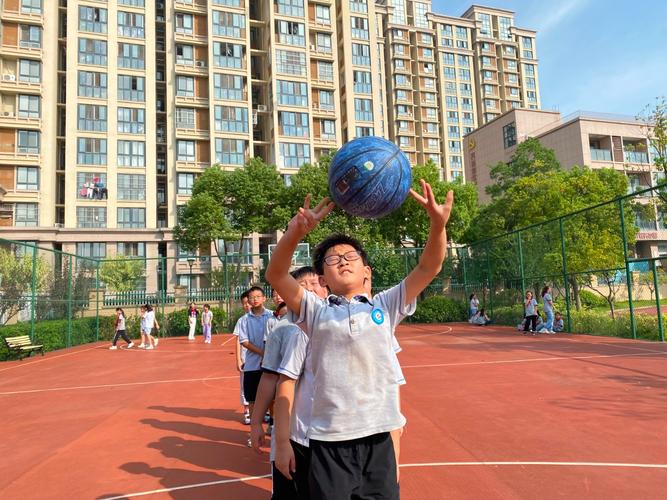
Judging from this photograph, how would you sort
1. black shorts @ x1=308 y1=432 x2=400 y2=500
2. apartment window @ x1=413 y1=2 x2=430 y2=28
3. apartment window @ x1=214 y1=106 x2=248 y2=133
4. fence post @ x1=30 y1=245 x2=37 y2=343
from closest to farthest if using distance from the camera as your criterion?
black shorts @ x1=308 y1=432 x2=400 y2=500 → fence post @ x1=30 y1=245 x2=37 y2=343 → apartment window @ x1=214 y1=106 x2=248 y2=133 → apartment window @ x1=413 y1=2 x2=430 y2=28

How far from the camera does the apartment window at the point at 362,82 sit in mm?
45250

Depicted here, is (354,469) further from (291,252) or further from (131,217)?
(131,217)

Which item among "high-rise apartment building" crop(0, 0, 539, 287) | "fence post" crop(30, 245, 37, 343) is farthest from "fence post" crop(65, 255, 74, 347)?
"high-rise apartment building" crop(0, 0, 539, 287)

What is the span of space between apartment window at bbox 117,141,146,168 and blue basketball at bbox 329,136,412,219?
38792 millimetres

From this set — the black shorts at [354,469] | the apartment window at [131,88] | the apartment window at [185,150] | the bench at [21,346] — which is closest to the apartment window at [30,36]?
the apartment window at [131,88]

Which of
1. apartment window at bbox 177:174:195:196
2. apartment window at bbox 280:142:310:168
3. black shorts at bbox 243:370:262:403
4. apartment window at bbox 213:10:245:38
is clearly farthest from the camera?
apartment window at bbox 280:142:310:168

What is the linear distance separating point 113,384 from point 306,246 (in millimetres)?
16639

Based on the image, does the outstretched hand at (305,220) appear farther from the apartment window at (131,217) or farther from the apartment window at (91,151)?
the apartment window at (91,151)

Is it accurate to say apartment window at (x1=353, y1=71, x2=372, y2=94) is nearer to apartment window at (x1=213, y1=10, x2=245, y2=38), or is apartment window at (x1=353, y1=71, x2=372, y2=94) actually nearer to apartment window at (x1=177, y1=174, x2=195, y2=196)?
apartment window at (x1=213, y1=10, x2=245, y2=38)

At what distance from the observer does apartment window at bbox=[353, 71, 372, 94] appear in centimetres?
4525

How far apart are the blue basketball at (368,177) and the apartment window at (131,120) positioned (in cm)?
3955

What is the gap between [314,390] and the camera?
2.16 m

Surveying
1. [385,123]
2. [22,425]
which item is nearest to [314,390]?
[22,425]

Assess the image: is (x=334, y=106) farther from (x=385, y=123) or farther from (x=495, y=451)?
(x=495, y=451)
